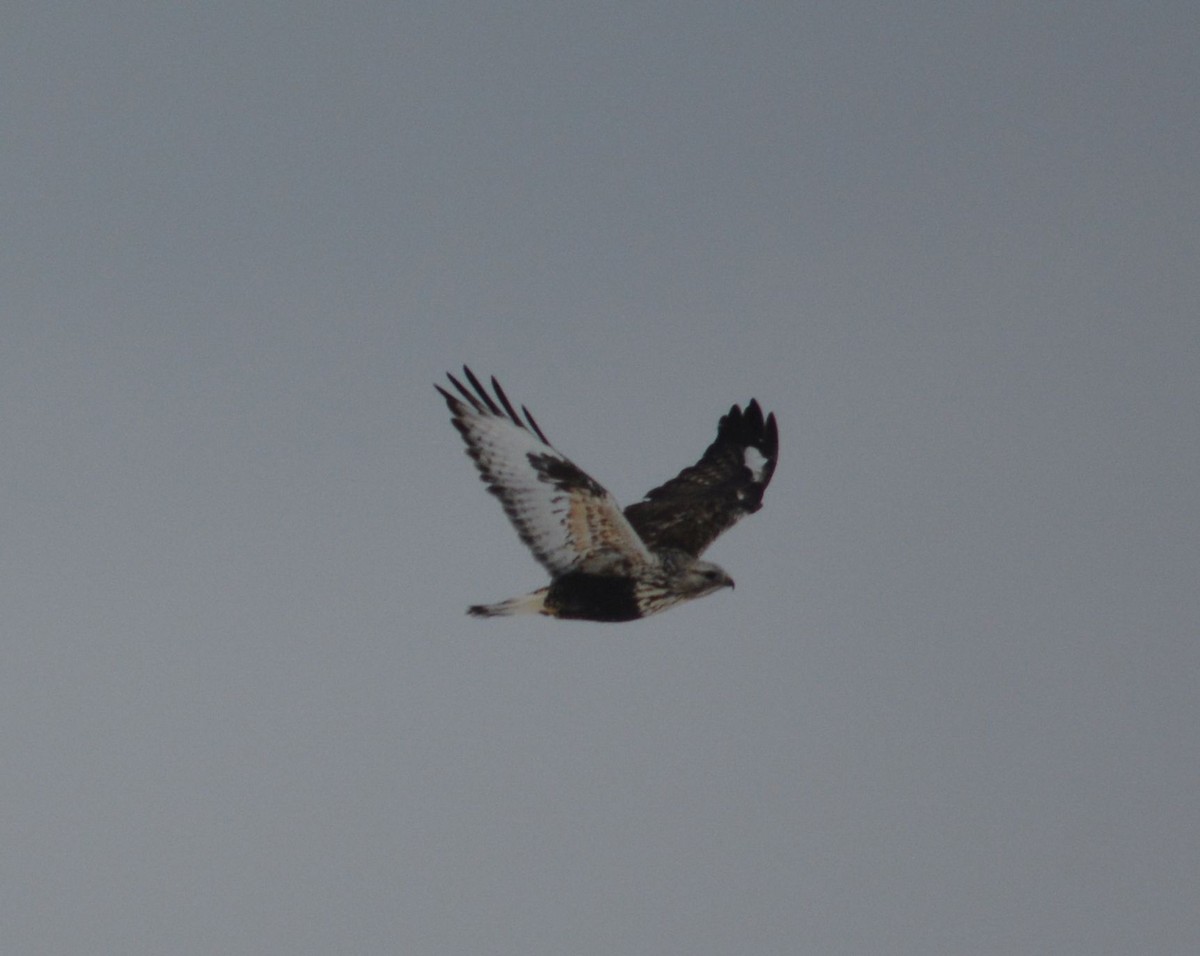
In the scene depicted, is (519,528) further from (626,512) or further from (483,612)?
(626,512)

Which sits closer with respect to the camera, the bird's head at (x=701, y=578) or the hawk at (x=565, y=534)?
the hawk at (x=565, y=534)

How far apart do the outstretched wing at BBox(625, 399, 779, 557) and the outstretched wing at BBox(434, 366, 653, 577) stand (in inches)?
46.6

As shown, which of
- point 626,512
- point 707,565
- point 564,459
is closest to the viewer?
point 564,459

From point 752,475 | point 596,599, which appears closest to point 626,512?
point 752,475

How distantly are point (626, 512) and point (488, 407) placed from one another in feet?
10.1

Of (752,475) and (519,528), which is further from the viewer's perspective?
(752,475)

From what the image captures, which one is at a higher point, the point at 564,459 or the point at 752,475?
the point at 752,475

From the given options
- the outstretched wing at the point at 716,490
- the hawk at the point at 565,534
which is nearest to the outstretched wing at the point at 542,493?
the hawk at the point at 565,534

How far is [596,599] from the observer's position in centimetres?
1323

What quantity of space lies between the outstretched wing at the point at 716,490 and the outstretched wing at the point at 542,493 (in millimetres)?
1184

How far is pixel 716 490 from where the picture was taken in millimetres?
16266

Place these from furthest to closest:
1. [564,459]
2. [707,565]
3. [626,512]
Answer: [626,512] → [707,565] → [564,459]

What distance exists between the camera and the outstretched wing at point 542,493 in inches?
505

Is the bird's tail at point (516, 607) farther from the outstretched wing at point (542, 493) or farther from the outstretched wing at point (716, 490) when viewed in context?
the outstretched wing at point (716, 490)
